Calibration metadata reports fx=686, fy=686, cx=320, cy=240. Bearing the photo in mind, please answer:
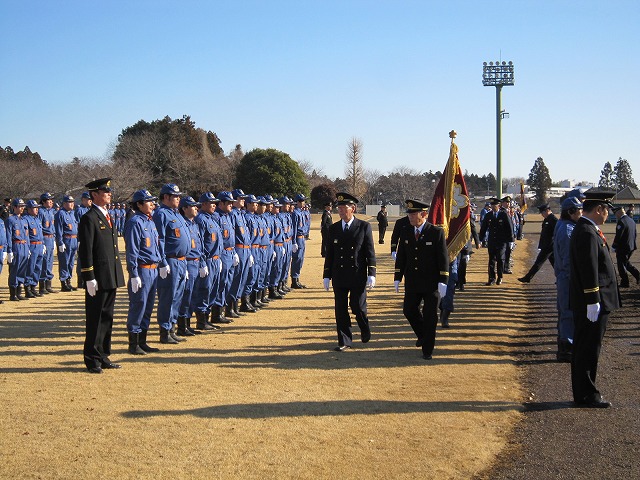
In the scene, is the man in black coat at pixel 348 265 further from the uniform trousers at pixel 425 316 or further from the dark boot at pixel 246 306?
the dark boot at pixel 246 306

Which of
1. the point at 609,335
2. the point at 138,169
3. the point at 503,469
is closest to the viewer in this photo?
the point at 503,469

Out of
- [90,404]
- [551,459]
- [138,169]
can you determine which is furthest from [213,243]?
[138,169]

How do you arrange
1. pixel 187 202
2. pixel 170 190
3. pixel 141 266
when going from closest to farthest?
pixel 141 266 < pixel 170 190 < pixel 187 202

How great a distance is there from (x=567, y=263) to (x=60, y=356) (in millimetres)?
6981

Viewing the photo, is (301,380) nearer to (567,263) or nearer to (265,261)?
(567,263)

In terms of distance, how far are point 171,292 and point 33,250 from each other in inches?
313

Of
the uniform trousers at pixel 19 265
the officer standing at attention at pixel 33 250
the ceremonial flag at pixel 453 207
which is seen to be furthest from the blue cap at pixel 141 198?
the officer standing at attention at pixel 33 250

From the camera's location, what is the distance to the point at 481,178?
142 metres

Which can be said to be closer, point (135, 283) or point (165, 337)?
point (135, 283)

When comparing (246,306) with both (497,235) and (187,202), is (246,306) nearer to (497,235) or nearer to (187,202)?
(187,202)

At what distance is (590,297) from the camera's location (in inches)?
266

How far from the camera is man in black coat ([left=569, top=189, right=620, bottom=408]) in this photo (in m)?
6.82

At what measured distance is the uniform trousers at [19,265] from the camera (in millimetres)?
15727

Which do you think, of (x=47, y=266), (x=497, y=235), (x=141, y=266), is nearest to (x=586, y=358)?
(x=141, y=266)
